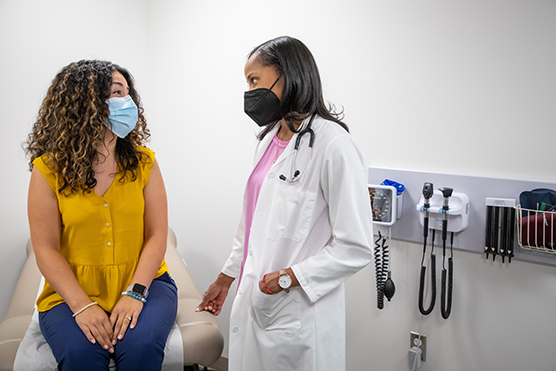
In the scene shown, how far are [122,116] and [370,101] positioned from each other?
3.13ft

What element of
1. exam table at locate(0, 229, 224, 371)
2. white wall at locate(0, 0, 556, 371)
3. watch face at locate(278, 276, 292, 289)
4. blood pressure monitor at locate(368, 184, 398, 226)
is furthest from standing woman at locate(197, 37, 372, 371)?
white wall at locate(0, 0, 556, 371)

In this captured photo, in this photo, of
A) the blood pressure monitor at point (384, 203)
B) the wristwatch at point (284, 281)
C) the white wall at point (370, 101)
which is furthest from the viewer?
the blood pressure monitor at point (384, 203)

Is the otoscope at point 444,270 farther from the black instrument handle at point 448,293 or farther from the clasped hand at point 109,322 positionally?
the clasped hand at point 109,322

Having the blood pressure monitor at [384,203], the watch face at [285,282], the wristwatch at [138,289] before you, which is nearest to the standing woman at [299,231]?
the watch face at [285,282]

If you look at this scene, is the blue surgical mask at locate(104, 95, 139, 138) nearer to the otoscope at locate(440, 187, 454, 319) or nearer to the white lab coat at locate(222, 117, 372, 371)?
the white lab coat at locate(222, 117, 372, 371)

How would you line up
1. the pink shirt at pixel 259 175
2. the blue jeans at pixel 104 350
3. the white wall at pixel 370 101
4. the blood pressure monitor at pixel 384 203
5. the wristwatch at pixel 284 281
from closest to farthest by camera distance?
the wristwatch at pixel 284 281 → the blue jeans at pixel 104 350 → the pink shirt at pixel 259 175 → the white wall at pixel 370 101 → the blood pressure monitor at pixel 384 203

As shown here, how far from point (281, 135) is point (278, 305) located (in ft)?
1.72

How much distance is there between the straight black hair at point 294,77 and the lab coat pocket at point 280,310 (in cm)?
47

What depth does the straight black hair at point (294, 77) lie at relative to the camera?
1.18 metres

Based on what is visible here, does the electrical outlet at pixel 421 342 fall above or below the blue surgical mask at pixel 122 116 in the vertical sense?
below

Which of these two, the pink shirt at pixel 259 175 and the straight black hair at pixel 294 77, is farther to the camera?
the pink shirt at pixel 259 175

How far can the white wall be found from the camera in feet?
4.73

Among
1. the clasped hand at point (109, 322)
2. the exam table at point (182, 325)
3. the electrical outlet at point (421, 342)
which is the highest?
the clasped hand at point (109, 322)

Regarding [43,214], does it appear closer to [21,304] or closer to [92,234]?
[92,234]
